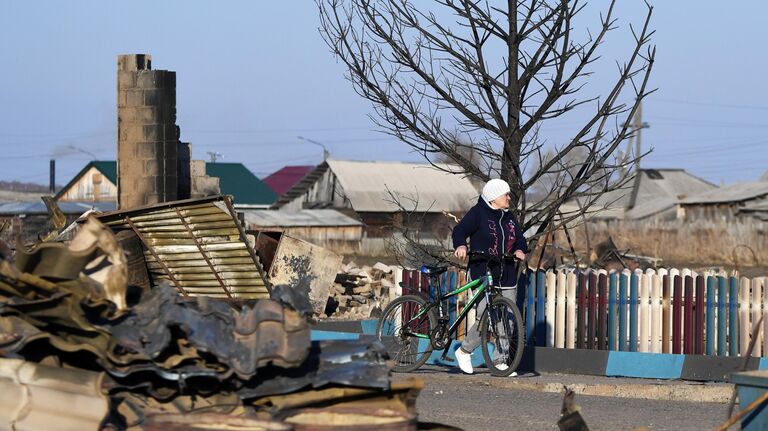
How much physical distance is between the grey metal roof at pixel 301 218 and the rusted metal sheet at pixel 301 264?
144 feet

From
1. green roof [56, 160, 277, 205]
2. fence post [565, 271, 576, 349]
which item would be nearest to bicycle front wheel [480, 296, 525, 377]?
fence post [565, 271, 576, 349]

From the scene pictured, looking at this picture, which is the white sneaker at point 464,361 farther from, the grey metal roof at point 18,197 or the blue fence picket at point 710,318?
the grey metal roof at point 18,197

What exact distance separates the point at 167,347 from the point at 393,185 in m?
72.9

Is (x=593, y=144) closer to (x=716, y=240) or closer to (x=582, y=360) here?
(x=582, y=360)

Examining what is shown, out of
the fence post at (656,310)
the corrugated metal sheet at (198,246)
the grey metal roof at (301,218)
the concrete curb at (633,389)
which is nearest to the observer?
the concrete curb at (633,389)

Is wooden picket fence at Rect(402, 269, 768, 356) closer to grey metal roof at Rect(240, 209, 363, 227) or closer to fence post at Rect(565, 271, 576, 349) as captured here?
fence post at Rect(565, 271, 576, 349)

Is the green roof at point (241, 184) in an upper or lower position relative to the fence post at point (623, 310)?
upper

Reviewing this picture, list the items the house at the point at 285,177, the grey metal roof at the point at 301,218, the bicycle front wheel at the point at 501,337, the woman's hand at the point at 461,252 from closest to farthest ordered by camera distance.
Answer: the woman's hand at the point at 461,252
the bicycle front wheel at the point at 501,337
the grey metal roof at the point at 301,218
the house at the point at 285,177

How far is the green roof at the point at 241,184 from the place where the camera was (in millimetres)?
101938

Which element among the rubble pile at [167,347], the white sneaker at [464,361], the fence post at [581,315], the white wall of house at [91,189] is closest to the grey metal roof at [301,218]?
the white wall of house at [91,189]

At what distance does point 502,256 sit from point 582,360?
183cm

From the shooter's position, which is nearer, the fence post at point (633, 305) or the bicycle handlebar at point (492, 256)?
the bicycle handlebar at point (492, 256)

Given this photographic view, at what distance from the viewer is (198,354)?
19.3ft

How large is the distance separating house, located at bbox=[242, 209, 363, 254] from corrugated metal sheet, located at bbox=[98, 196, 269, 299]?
148 feet
